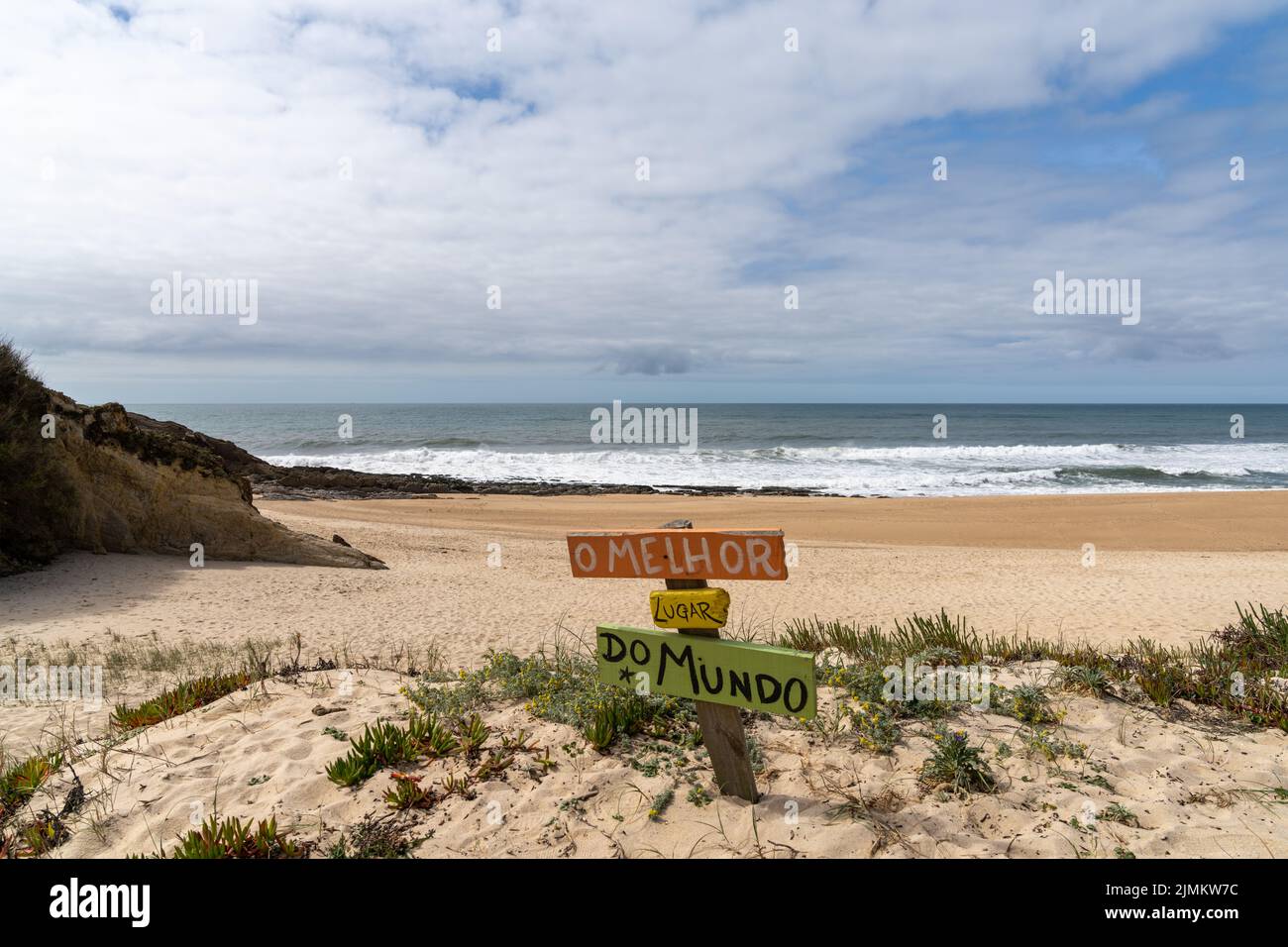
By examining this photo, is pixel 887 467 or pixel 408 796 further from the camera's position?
pixel 887 467

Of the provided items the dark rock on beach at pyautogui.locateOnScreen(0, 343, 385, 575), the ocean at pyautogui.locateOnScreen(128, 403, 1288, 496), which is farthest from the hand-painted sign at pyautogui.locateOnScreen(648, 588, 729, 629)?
the ocean at pyautogui.locateOnScreen(128, 403, 1288, 496)

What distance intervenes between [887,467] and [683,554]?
4131 cm

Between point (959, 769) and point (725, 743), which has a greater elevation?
point (725, 743)

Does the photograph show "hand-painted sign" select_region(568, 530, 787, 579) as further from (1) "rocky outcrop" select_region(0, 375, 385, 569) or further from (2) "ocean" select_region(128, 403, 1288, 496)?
(2) "ocean" select_region(128, 403, 1288, 496)

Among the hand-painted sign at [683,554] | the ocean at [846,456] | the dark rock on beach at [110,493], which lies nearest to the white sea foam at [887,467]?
the ocean at [846,456]

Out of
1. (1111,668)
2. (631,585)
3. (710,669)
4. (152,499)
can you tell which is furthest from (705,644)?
(152,499)

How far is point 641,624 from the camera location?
10484 mm

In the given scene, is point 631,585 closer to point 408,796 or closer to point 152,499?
point 152,499

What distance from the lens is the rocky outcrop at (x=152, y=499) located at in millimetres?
11734

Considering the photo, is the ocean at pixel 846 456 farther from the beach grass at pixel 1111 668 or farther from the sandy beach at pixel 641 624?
the beach grass at pixel 1111 668

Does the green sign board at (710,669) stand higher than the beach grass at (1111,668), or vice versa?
the green sign board at (710,669)

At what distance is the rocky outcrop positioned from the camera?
38.5ft

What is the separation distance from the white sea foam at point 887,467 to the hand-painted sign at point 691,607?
30655mm
